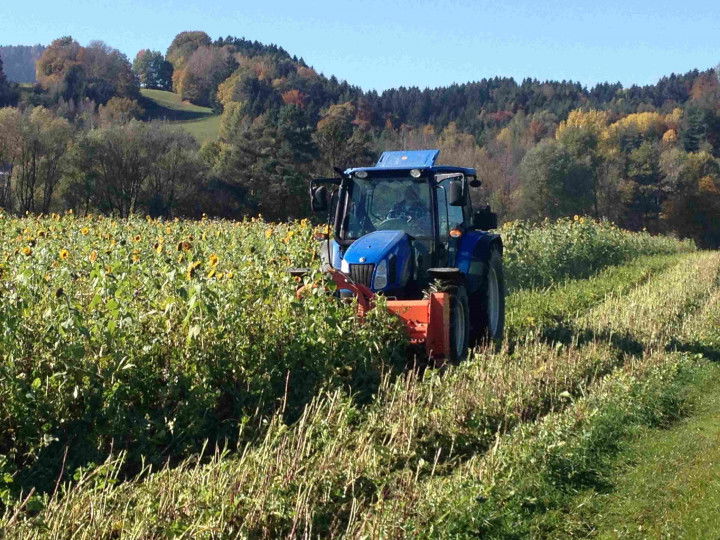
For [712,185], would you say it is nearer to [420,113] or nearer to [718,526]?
[420,113]

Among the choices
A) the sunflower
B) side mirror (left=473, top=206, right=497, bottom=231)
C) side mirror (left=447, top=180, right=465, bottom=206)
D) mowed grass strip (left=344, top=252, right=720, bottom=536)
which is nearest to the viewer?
mowed grass strip (left=344, top=252, right=720, bottom=536)

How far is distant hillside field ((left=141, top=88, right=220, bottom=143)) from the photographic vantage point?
86.4 meters

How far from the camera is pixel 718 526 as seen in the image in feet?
16.5

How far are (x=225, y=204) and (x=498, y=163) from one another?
108ft

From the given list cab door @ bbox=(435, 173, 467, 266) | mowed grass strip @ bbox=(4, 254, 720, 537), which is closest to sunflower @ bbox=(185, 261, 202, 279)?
mowed grass strip @ bbox=(4, 254, 720, 537)

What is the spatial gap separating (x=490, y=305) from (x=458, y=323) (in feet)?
5.26

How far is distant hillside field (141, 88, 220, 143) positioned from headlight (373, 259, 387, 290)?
246ft

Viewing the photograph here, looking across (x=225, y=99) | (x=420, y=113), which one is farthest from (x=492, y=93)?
(x=225, y=99)

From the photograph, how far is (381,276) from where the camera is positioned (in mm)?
8664

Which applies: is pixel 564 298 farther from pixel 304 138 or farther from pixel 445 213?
pixel 304 138

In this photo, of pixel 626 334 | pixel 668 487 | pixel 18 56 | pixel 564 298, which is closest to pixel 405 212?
pixel 626 334

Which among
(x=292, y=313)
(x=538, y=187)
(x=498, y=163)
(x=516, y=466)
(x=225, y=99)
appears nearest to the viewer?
(x=516, y=466)

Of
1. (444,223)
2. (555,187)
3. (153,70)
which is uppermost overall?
(153,70)

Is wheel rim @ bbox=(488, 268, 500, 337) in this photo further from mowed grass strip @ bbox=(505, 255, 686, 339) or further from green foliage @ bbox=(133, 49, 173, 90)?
green foliage @ bbox=(133, 49, 173, 90)
